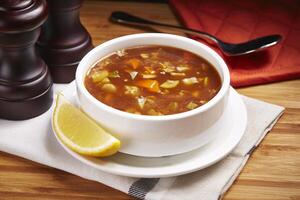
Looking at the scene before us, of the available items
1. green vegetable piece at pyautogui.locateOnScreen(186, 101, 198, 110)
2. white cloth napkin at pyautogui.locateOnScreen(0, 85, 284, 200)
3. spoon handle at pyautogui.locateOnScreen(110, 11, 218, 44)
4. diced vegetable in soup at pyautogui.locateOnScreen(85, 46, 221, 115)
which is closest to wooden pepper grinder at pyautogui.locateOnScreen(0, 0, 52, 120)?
white cloth napkin at pyautogui.locateOnScreen(0, 85, 284, 200)

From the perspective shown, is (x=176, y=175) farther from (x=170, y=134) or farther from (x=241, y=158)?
(x=241, y=158)

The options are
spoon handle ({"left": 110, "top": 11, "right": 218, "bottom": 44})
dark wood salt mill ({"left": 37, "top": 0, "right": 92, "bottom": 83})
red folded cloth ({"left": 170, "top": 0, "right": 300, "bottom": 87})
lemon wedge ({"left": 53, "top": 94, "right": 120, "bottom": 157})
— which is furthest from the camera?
spoon handle ({"left": 110, "top": 11, "right": 218, "bottom": 44})

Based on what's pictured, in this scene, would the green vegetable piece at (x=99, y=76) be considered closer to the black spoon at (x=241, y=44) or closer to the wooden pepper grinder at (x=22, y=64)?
the wooden pepper grinder at (x=22, y=64)

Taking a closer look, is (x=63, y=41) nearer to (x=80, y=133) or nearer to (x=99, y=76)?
(x=99, y=76)

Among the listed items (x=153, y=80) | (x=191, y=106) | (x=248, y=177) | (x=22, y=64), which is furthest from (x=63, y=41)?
(x=248, y=177)

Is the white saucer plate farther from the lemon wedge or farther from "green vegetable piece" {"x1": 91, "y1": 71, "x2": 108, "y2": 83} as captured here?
"green vegetable piece" {"x1": 91, "y1": 71, "x2": 108, "y2": 83}

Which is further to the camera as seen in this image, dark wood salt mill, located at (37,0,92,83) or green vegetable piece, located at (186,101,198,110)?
dark wood salt mill, located at (37,0,92,83)

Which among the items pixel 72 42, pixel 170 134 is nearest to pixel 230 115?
pixel 170 134
